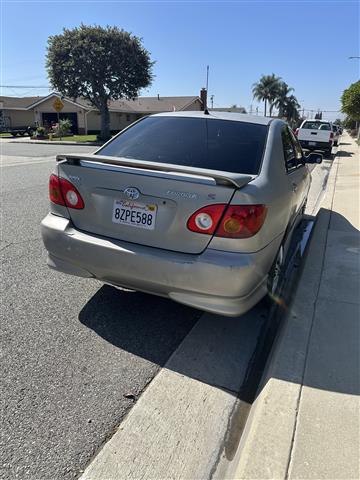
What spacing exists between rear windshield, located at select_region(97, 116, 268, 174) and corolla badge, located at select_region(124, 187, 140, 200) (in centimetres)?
56

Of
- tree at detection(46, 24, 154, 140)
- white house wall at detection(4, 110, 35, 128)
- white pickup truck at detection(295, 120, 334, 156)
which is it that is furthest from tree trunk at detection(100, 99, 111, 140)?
white pickup truck at detection(295, 120, 334, 156)

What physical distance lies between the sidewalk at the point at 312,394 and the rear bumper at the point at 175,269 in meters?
0.52

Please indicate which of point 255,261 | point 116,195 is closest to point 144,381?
point 255,261

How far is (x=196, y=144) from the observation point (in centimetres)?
339

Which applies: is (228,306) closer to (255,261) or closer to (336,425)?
(255,261)

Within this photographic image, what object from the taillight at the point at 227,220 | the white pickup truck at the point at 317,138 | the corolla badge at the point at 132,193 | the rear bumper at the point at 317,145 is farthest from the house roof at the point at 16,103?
the taillight at the point at 227,220

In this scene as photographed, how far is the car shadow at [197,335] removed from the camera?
276cm

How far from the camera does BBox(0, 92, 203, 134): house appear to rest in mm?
44969

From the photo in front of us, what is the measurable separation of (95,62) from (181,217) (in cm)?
3676

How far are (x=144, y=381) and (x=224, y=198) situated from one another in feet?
4.45

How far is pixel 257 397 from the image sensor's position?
2.51 metres

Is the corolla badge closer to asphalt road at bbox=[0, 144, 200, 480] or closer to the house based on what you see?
asphalt road at bbox=[0, 144, 200, 480]

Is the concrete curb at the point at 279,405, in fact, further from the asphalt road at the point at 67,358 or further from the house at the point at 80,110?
the house at the point at 80,110

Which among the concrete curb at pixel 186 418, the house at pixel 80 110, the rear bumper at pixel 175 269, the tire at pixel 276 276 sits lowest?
the concrete curb at pixel 186 418
